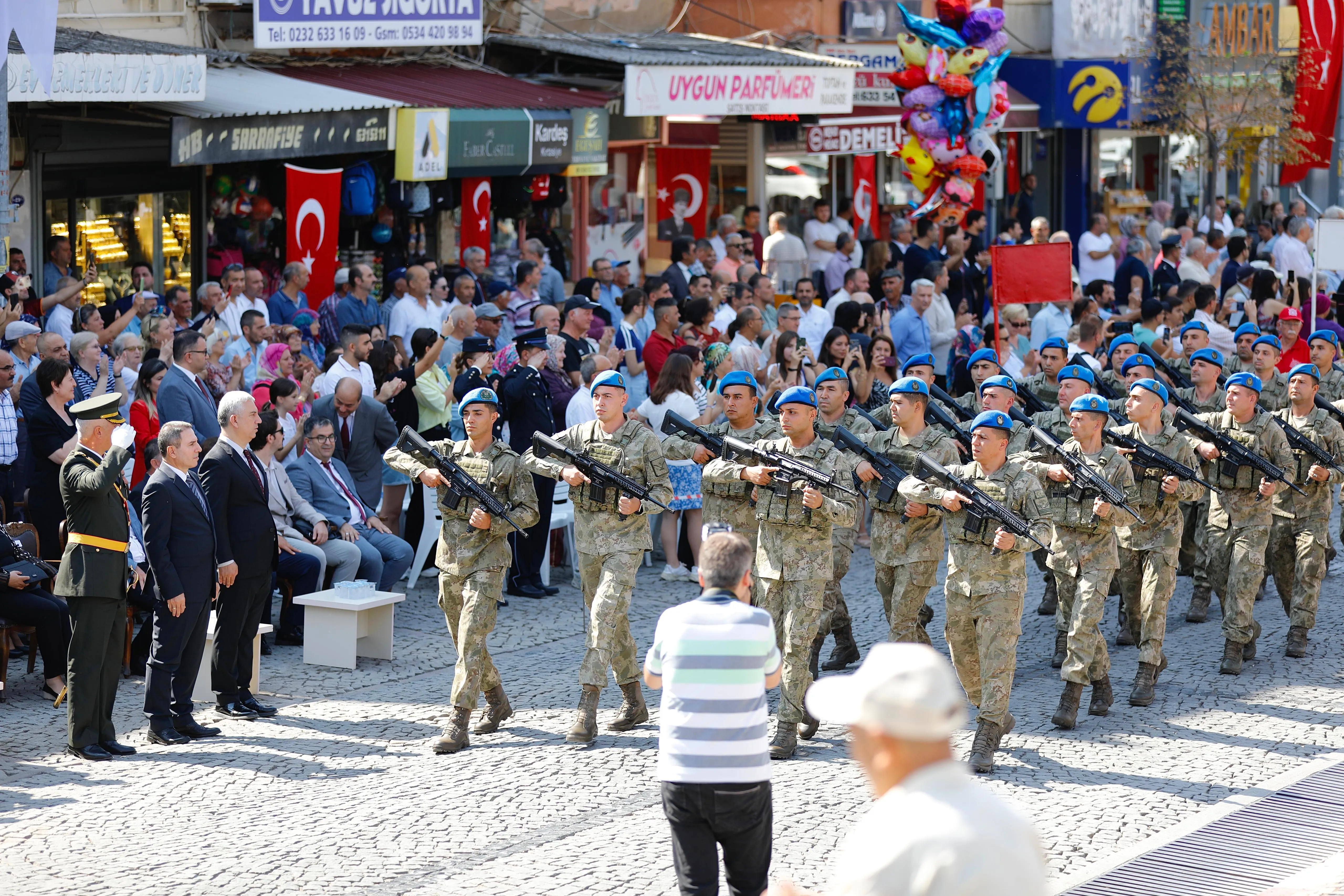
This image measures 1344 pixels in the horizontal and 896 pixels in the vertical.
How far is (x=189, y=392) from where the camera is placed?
1112cm

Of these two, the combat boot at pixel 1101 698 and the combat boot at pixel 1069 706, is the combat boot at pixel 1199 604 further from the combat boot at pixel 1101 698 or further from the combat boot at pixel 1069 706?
the combat boot at pixel 1069 706

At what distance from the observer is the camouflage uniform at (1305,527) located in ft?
35.9

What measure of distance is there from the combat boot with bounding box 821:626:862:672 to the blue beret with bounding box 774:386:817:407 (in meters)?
1.87

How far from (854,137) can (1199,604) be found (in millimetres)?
12745

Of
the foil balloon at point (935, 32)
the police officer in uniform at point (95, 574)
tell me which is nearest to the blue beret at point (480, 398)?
the police officer in uniform at point (95, 574)

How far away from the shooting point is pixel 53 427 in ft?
34.0

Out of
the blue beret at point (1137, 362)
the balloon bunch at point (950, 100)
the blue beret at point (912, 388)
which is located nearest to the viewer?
the blue beret at point (912, 388)

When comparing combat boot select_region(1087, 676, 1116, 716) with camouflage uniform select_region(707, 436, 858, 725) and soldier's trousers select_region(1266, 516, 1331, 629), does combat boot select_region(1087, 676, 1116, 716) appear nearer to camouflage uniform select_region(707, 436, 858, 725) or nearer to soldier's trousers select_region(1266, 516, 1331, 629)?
camouflage uniform select_region(707, 436, 858, 725)

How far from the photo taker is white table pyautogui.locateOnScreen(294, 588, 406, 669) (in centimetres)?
1041

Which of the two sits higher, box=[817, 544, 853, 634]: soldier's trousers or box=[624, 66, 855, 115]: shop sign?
box=[624, 66, 855, 115]: shop sign

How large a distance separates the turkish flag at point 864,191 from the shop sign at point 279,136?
1115cm

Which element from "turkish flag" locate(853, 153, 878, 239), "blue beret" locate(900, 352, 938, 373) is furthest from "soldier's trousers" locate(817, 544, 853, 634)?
"turkish flag" locate(853, 153, 878, 239)

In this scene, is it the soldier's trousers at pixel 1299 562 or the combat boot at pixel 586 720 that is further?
the soldier's trousers at pixel 1299 562

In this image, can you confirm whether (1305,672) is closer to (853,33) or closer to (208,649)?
(208,649)
